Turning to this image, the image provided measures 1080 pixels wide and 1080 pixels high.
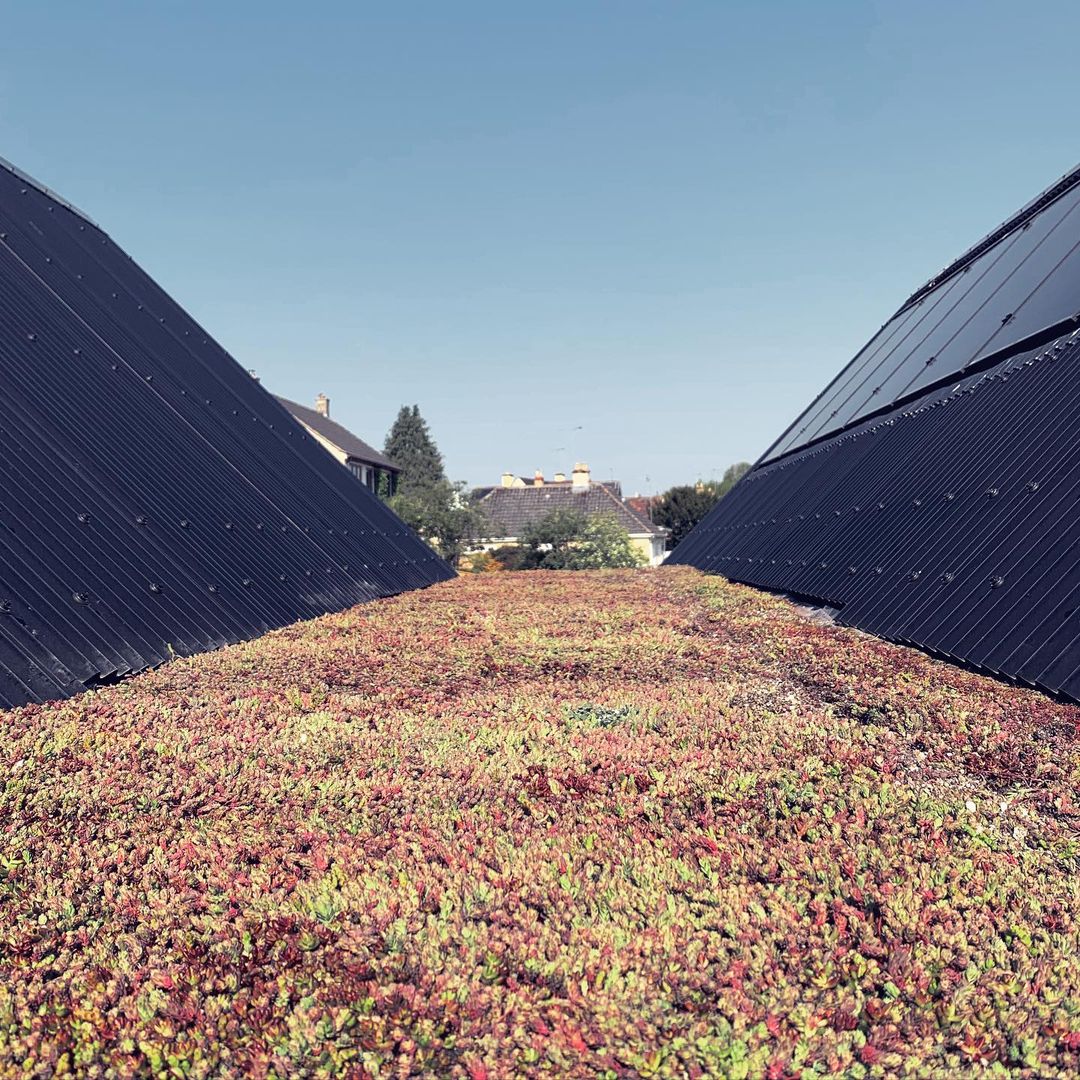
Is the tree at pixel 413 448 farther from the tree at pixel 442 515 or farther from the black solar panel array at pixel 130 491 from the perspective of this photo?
the black solar panel array at pixel 130 491

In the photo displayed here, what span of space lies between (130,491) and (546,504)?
5061 cm

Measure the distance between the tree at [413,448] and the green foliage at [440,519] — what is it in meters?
48.5

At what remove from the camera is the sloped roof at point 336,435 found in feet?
172

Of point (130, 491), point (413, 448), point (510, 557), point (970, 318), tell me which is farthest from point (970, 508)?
point (413, 448)

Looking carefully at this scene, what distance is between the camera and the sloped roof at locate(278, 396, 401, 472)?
52.5 meters

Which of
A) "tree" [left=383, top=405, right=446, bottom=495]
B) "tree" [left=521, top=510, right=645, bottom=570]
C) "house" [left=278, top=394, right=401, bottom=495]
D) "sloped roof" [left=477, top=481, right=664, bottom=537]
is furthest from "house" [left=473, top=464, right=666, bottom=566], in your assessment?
"tree" [left=383, top=405, right=446, bottom=495]

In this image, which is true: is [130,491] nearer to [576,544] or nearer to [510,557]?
[576,544]

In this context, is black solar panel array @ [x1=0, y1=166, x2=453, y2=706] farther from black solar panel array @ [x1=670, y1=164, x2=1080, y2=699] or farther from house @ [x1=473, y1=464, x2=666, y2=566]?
house @ [x1=473, y1=464, x2=666, y2=566]

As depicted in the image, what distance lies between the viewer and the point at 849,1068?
2.88 m

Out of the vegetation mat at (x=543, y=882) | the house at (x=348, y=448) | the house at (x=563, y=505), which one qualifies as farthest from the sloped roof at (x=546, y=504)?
the vegetation mat at (x=543, y=882)

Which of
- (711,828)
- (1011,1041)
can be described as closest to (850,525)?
(711,828)

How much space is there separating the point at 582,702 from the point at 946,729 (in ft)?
7.50

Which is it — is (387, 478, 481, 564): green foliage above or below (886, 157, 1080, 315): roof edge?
below

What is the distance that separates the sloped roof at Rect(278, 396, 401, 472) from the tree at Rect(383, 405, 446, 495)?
31839 mm
